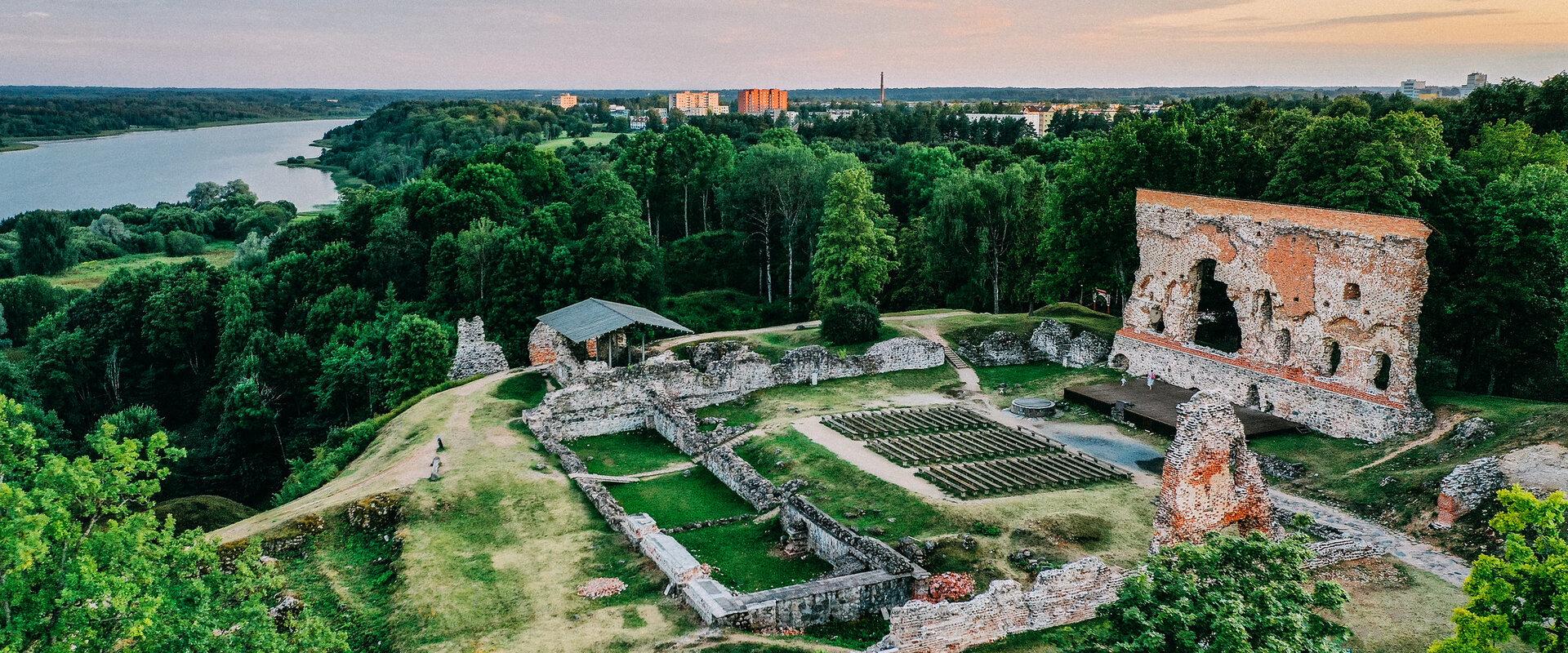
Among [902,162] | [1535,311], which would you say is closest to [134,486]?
[1535,311]

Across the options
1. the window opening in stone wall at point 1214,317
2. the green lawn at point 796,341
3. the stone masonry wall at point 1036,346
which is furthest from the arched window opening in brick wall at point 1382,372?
the green lawn at point 796,341

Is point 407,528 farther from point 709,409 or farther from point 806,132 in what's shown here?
point 806,132

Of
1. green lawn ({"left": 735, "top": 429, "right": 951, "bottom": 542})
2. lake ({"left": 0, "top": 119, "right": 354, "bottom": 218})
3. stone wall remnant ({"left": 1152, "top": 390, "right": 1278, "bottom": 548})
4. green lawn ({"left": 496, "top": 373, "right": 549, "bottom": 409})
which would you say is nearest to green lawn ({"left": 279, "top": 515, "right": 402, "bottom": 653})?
green lawn ({"left": 735, "top": 429, "right": 951, "bottom": 542})

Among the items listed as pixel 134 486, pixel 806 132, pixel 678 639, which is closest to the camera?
pixel 134 486

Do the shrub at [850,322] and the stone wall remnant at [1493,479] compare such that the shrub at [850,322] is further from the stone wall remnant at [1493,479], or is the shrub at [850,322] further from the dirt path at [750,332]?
the stone wall remnant at [1493,479]

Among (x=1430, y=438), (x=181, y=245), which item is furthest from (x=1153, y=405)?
(x=181, y=245)

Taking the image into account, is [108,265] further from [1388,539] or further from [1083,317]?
[1388,539]

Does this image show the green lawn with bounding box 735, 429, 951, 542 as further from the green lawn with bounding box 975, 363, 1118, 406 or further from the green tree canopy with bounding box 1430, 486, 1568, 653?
the green tree canopy with bounding box 1430, 486, 1568, 653
